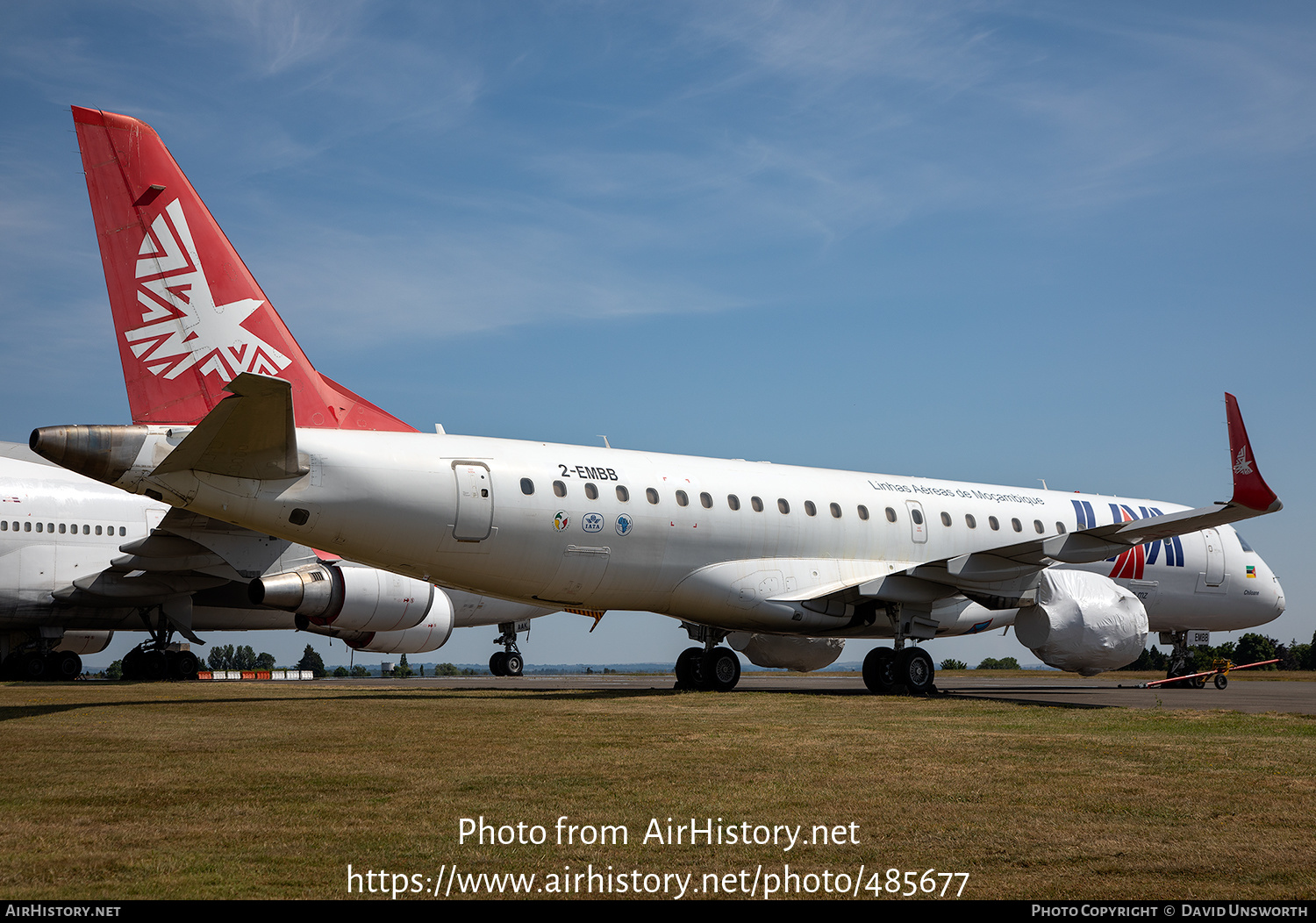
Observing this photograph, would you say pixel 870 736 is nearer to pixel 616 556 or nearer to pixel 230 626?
pixel 616 556

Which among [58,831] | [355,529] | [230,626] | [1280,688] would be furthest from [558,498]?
[230,626]

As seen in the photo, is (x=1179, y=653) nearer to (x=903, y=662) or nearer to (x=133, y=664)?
(x=903, y=662)

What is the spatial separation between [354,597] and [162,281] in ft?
23.8

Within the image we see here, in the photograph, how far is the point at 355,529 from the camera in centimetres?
1445

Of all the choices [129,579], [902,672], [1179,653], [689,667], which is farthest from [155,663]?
[1179,653]

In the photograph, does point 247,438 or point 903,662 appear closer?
point 247,438

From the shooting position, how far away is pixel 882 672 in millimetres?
18359

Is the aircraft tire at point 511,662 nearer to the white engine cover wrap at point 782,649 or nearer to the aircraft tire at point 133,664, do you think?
the aircraft tire at point 133,664

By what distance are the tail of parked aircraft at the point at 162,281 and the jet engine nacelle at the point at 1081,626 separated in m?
11.8

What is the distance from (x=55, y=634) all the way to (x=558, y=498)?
1818 centimetres

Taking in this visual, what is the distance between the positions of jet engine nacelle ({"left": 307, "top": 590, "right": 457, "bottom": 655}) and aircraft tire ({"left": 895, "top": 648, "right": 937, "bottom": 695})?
32.3ft

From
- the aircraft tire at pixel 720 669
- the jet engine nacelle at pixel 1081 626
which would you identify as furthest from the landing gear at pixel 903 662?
the aircraft tire at pixel 720 669

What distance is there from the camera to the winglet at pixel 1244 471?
16.1m

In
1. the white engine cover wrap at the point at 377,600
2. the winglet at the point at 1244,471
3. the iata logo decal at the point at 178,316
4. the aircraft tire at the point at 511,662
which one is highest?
the iata logo decal at the point at 178,316
